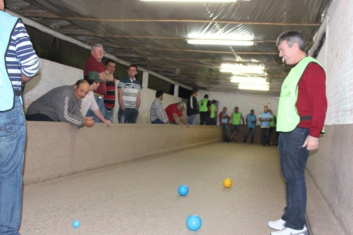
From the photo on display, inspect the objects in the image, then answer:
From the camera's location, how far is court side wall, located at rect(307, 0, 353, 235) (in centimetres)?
274

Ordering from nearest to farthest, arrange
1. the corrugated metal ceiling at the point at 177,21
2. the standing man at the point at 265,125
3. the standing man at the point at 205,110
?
the corrugated metal ceiling at the point at 177,21 → the standing man at the point at 205,110 → the standing man at the point at 265,125

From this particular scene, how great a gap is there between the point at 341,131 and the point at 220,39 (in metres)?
5.41

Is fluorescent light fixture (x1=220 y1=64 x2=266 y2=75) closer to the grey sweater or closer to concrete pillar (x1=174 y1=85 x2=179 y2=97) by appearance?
concrete pillar (x1=174 y1=85 x2=179 y2=97)

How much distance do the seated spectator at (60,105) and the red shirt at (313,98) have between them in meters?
3.23

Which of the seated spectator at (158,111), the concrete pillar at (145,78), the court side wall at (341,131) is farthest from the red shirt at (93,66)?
the concrete pillar at (145,78)

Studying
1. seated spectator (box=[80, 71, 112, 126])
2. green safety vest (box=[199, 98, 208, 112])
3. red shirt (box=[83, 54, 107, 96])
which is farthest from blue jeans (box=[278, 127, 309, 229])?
green safety vest (box=[199, 98, 208, 112])

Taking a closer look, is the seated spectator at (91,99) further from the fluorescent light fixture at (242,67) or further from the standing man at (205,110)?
the standing man at (205,110)

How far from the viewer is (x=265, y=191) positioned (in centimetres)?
466

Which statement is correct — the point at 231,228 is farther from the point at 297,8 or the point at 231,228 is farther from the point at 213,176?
the point at 297,8

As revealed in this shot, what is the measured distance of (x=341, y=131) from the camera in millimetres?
3189

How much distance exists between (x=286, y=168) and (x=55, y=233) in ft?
6.27

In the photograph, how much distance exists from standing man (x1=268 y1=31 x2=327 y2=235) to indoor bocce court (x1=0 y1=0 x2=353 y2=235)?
5 centimetres

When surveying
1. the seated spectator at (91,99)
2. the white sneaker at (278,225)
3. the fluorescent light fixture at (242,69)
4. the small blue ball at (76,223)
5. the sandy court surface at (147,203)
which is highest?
the fluorescent light fixture at (242,69)

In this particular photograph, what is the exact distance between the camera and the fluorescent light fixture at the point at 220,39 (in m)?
7.86
